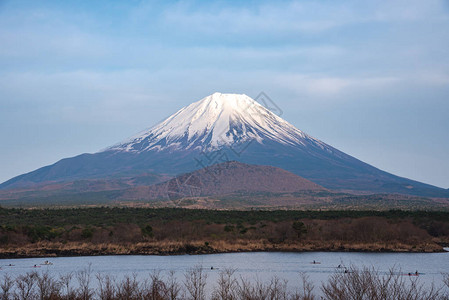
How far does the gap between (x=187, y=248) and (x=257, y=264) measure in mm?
12133

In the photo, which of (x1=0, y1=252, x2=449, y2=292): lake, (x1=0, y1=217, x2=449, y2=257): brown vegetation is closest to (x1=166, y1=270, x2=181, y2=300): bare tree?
(x1=0, y1=252, x2=449, y2=292): lake

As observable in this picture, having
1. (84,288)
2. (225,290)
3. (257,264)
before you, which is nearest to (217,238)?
(257,264)

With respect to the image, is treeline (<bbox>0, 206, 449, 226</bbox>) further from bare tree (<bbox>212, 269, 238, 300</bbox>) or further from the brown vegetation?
bare tree (<bbox>212, 269, 238, 300</bbox>)

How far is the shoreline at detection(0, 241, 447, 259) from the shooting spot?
58000mm

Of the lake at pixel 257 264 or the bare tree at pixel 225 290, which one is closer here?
the bare tree at pixel 225 290

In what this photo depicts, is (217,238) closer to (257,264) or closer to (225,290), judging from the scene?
(257,264)

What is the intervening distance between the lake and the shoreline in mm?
2038

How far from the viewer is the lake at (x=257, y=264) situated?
4468 cm

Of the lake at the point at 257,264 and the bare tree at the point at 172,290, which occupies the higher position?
the bare tree at the point at 172,290

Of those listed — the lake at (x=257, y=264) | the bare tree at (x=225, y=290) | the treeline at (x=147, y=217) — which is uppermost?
the treeline at (x=147, y=217)

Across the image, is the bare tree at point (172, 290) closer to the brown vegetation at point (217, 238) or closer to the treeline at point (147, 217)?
the brown vegetation at point (217, 238)

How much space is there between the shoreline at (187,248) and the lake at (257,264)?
2.04 meters

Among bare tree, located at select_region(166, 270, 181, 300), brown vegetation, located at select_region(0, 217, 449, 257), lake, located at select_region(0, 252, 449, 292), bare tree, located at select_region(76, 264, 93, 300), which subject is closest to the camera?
bare tree, located at select_region(166, 270, 181, 300)

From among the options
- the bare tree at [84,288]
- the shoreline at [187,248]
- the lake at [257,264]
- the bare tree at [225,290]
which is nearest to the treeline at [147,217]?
the shoreline at [187,248]
